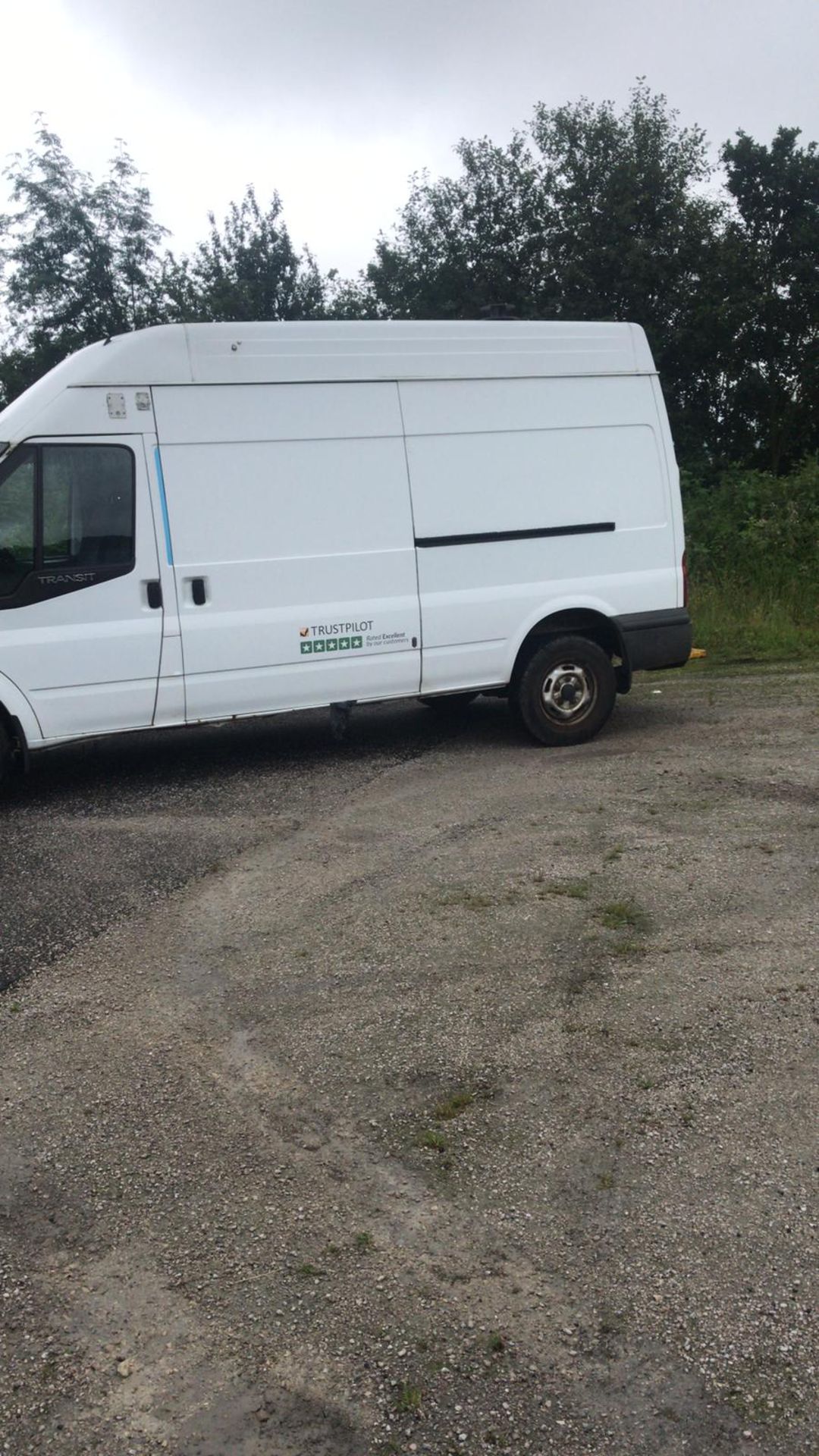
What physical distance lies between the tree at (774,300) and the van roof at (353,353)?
19.8 meters

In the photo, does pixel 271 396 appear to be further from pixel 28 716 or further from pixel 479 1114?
pixel 479 1114

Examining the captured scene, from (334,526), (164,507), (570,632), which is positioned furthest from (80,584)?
(570,632)

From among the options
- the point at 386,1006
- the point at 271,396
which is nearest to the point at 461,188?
the point at 271,396

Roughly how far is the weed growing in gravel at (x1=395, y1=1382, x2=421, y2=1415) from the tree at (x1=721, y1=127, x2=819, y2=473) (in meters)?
26.4

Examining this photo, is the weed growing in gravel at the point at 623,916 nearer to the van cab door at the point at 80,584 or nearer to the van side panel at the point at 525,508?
the van side panel at the point at 525,508

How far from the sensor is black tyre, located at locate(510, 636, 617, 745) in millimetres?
8391

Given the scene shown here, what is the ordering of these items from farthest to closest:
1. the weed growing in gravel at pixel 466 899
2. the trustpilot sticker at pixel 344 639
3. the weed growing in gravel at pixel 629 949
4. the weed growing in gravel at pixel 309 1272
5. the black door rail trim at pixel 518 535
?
the black door rail trim at pixel 518 535, the trustpilot sticker at pixel 344 639, the weed growing in gravel at pixel 466 899, the weed growing in gravel at pixel 629 949, the weed growing in gravel at pixel 309 1272

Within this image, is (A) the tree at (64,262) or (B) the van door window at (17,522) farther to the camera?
(A) the tree at (64,262)

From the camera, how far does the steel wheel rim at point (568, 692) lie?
8.45 metres

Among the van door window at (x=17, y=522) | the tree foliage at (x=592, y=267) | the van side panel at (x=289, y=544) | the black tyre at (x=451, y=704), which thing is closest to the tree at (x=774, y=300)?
the tree foliage at (x=592, y=267)

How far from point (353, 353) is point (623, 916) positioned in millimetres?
4298

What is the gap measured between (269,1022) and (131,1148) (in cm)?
87

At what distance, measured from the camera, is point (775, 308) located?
Result: 1053 inches

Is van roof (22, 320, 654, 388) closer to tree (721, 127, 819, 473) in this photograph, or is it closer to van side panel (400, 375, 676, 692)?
van side panel (400, 375, 676, 692)
